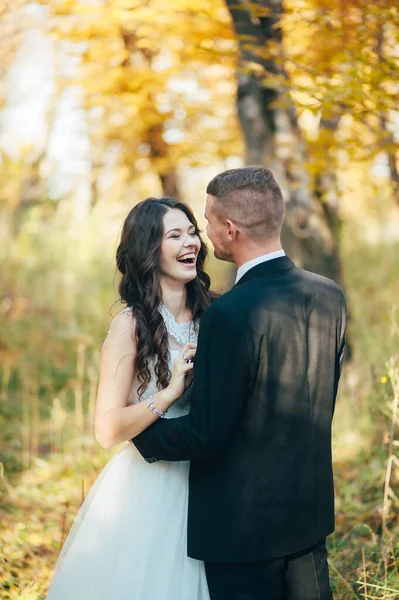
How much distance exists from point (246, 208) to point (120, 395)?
86 centimetres

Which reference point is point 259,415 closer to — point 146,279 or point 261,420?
point 261,420

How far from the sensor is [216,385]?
203 cm

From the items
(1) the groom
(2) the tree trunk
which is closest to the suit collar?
(1) the groom

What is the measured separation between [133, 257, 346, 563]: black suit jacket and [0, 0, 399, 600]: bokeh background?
72cm

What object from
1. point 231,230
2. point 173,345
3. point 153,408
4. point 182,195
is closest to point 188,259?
point 173,345

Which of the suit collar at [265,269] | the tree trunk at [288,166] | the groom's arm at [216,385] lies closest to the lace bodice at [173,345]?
the groom's arm at [216,385]

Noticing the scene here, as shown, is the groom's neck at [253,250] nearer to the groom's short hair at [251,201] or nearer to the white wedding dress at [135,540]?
the groom's short hair at [251,201]

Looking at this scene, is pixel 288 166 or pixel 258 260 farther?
pixel 288 166

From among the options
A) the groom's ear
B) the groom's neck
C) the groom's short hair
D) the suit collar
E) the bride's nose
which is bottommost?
the bride's nose

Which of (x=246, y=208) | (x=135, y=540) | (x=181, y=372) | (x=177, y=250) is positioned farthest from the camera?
(x=177, y=250)

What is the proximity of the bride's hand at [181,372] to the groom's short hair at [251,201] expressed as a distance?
0.48 metres

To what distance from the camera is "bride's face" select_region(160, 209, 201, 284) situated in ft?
8.89

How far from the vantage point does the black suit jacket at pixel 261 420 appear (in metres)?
2.05

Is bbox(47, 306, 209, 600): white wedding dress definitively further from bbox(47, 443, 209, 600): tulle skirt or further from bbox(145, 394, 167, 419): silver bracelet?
bbox(145, 394, 167, 419): silver bracelet
